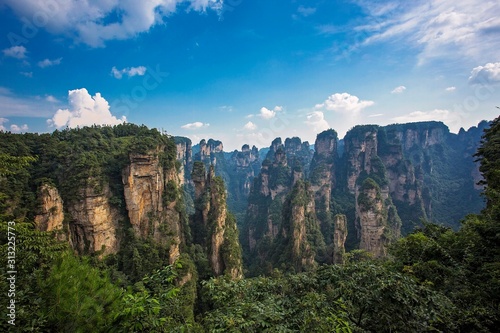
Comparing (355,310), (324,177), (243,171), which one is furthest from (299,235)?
(243,171)

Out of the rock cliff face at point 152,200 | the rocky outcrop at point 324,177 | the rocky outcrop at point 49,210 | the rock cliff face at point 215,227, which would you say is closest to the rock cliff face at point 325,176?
the rocky outcrop at point 324,177

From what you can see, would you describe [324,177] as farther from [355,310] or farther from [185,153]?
[355,310]

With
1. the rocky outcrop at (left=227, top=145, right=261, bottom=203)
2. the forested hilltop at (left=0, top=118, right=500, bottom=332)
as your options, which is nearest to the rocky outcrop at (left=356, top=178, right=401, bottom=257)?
the forested hilltop at (left=0, top=118, right=500, bottom=332)

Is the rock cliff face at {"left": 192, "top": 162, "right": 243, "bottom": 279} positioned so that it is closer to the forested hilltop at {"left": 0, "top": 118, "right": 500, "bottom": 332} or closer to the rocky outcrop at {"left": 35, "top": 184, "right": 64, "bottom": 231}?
the forested hilltop at {"left": 0, "top": 118, "right": 500, "bottom": 332}

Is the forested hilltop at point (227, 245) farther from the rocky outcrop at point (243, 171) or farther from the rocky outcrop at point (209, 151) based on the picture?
the rocky outcrop at point (209, 151)

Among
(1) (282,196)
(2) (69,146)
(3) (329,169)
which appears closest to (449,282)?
(2) (69,146)

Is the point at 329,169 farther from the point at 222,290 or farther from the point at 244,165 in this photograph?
the point at 222,290
